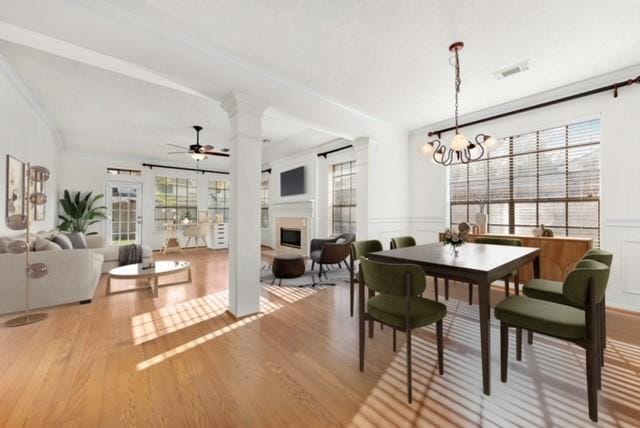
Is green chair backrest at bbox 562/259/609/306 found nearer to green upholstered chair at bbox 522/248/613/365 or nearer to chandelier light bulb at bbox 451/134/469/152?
green upholstered chair at bbox 522/248/613/365

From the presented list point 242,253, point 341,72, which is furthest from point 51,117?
point 341,72

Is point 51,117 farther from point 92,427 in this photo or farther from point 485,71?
point 485,71

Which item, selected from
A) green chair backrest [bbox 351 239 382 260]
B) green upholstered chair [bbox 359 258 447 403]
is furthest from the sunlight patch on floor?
green chair backrest [bbox 351 239 382 260]

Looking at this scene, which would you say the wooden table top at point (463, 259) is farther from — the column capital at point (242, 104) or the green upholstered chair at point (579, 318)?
the column capital at point (242, 104)

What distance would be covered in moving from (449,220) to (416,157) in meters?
1.31

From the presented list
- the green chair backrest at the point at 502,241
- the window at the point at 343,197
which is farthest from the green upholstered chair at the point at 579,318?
the window at the point at 343,197

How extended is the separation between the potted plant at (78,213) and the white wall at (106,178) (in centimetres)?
32

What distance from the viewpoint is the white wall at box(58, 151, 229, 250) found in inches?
268

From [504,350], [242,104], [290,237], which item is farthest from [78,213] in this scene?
[504,350]

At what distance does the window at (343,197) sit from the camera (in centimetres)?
611

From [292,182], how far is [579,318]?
6269 millimetres

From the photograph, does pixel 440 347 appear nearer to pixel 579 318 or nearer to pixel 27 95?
pixel 579 318

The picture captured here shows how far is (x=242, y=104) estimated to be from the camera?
296cm

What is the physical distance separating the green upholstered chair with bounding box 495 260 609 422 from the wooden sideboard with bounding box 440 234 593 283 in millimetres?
1900
